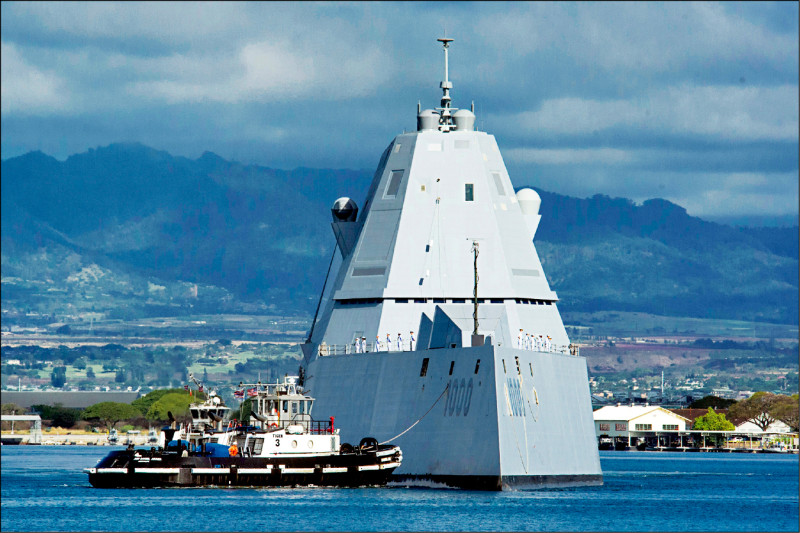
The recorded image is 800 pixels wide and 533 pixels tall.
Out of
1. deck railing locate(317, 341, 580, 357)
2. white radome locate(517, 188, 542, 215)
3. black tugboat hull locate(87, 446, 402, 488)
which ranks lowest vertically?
black tugboat hull locate(87, 446, 402, 488)

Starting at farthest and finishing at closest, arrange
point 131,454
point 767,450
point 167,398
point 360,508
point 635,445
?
point 167,398 < point 635,445 < point 767,450 < point 131,454 < point 360,508

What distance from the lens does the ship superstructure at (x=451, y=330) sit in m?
57.3

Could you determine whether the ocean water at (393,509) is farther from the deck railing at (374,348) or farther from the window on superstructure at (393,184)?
A: the window on superstructure at (393,184)

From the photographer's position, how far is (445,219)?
214 feet

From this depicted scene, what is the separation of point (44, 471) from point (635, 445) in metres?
82.3

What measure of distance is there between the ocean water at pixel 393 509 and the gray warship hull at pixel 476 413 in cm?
80

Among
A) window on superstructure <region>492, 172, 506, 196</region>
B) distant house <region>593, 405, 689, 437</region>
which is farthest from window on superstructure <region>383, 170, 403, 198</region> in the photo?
distant house <region>593, 405, 689, 437</region>

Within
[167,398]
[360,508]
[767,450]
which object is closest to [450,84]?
[360,508]

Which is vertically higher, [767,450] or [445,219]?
[445,219]

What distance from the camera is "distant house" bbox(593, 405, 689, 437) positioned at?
153 m

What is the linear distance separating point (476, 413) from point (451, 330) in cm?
424

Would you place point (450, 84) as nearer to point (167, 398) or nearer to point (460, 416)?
point (460, 416)

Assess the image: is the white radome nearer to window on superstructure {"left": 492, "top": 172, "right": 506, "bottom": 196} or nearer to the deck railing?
window on superstructure {"left": 492, "top": 172, "right": 506, "bottom": 196}

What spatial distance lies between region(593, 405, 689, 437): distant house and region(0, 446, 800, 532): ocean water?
83042mm
